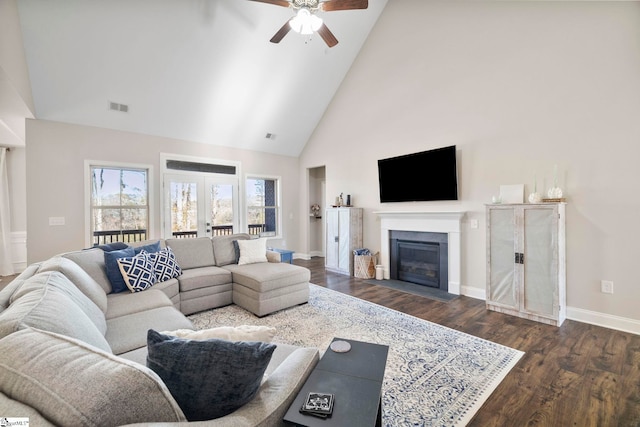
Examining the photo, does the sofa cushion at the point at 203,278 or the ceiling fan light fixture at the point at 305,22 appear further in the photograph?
the sofa cushion at the point at 203,278

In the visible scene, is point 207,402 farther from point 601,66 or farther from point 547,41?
point 547,41

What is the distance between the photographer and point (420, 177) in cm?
452

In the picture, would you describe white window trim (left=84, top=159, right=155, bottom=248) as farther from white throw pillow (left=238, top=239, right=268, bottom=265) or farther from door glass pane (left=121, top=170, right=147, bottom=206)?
white throw pillow (left=238, top=239, right=268, bottom=265)

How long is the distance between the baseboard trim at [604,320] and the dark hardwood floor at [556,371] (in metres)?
0.10

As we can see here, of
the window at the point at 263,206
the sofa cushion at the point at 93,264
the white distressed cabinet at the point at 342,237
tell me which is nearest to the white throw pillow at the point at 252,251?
the sofa cushion at the point at 93,264

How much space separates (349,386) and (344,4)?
3.68 m

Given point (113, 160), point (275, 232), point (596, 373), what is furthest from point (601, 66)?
point (113, 160)

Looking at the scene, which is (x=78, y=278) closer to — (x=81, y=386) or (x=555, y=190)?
(x=81, y=386)

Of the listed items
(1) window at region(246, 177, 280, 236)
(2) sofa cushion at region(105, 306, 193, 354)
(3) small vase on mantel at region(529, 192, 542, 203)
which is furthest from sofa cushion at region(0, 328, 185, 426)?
(1) window at region(246, 177, 280, 236)

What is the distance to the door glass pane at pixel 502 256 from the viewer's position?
3.28 metres

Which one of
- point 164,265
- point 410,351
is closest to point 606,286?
point 410,351

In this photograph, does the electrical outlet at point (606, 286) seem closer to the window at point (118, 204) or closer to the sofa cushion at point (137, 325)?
the sofa cushion at point (137, 325)

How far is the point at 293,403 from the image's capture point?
0.98 meters

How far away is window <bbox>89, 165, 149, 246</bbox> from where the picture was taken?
4.66 meters
